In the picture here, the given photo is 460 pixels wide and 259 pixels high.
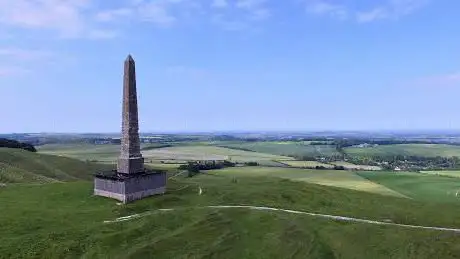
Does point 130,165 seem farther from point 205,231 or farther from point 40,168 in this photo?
point 40,168

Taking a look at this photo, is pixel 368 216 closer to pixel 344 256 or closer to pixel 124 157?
pixel 344 256

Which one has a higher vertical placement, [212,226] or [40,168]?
[40,168]

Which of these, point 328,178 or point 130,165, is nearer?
point 130,165

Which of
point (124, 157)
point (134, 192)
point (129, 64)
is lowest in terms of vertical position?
point (134, 192)

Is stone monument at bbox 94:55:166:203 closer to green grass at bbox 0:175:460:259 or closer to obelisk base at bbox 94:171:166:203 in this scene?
obelisk base at bbox 94:171:166:203

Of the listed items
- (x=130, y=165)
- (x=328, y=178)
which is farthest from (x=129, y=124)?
(x=328, y=178)

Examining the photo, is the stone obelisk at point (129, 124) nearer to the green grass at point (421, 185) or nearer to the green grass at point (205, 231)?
the green grass at point (205, 231)

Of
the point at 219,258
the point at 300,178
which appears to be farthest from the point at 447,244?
the point at 300,178
